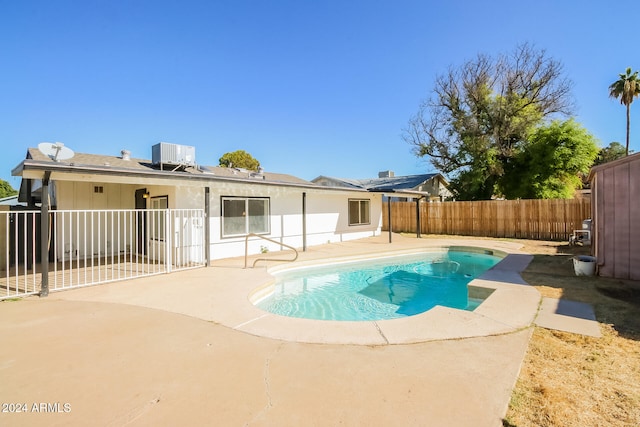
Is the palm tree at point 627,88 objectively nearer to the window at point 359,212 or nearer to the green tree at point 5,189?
the window at point 359,212

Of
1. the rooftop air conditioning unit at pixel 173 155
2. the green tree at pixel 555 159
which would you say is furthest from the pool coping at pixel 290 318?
the green tree at pixel 555 159

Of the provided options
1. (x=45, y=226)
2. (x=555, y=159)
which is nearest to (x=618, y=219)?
(x=45, y=226)

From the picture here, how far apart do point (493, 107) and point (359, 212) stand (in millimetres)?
14021

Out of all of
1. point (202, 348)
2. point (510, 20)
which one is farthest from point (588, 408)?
point (510, 20)

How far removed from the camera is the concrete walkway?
7.26 ft

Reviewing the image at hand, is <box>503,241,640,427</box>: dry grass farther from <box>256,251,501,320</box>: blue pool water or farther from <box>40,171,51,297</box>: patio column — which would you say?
<box>40,171,51,297</box>: patio column

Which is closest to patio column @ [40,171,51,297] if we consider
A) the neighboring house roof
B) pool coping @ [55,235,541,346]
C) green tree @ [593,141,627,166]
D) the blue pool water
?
pool coping @ [55,235,541,346]

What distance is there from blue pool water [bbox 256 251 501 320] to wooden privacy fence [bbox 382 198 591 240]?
5.33 meters

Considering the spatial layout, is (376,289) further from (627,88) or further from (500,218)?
(627,88)

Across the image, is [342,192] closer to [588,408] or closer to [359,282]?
[359,282]

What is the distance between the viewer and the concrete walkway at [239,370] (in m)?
2.21

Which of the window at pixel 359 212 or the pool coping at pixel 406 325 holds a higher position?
the window at pixel 359 212

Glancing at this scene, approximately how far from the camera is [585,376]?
2697 millimetres

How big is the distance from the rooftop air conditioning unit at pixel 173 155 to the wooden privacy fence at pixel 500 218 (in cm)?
1219
